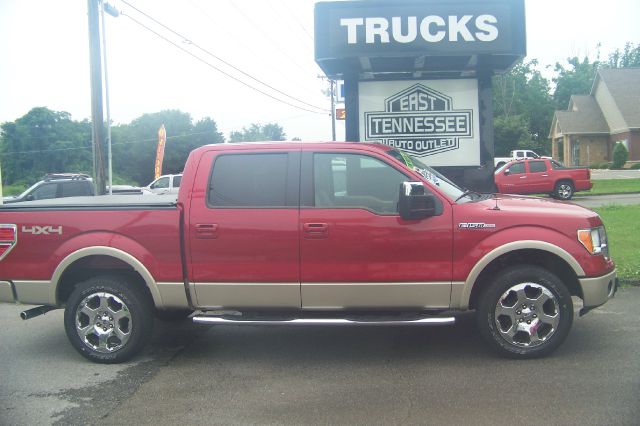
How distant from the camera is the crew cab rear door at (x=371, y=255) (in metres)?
5.07

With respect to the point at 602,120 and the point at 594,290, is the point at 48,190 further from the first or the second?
the point at 602,120

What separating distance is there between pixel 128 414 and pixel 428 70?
263 inches

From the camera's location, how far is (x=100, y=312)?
5.46 metres

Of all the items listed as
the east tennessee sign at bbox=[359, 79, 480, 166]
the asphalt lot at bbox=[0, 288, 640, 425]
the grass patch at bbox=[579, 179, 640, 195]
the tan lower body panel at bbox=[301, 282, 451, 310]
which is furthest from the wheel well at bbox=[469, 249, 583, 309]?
the grass patch at bbox=[579, 179, 640, 195]

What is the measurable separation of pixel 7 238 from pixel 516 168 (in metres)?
21.8

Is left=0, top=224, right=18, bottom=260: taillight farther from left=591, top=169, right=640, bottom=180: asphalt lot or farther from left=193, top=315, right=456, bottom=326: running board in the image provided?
left=591, top=169, right=640, bottom=180: asphalt lot

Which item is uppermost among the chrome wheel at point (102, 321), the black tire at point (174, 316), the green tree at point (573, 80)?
the green tree at point (573, 80)

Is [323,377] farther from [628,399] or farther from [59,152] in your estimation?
[59,152]

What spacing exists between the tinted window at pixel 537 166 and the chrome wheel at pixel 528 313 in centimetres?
2014

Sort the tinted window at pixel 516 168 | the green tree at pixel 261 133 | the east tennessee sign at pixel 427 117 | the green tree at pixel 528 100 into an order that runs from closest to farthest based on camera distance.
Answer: the east tennessee sign at pixel 427 117 < the tinted window at pixel 516 168 < the green tree at pixel 528 100 < the green tree at pixel 261 133

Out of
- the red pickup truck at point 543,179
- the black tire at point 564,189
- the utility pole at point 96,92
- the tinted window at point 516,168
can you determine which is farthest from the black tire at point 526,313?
the tinted window at point 516,168

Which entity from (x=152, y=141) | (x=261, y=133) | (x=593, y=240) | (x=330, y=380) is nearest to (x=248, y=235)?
(x=330, y=380)

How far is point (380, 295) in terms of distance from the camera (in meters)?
5.12

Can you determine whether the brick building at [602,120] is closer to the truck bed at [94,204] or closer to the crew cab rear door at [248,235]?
the crew cab rear door at [248,235]
